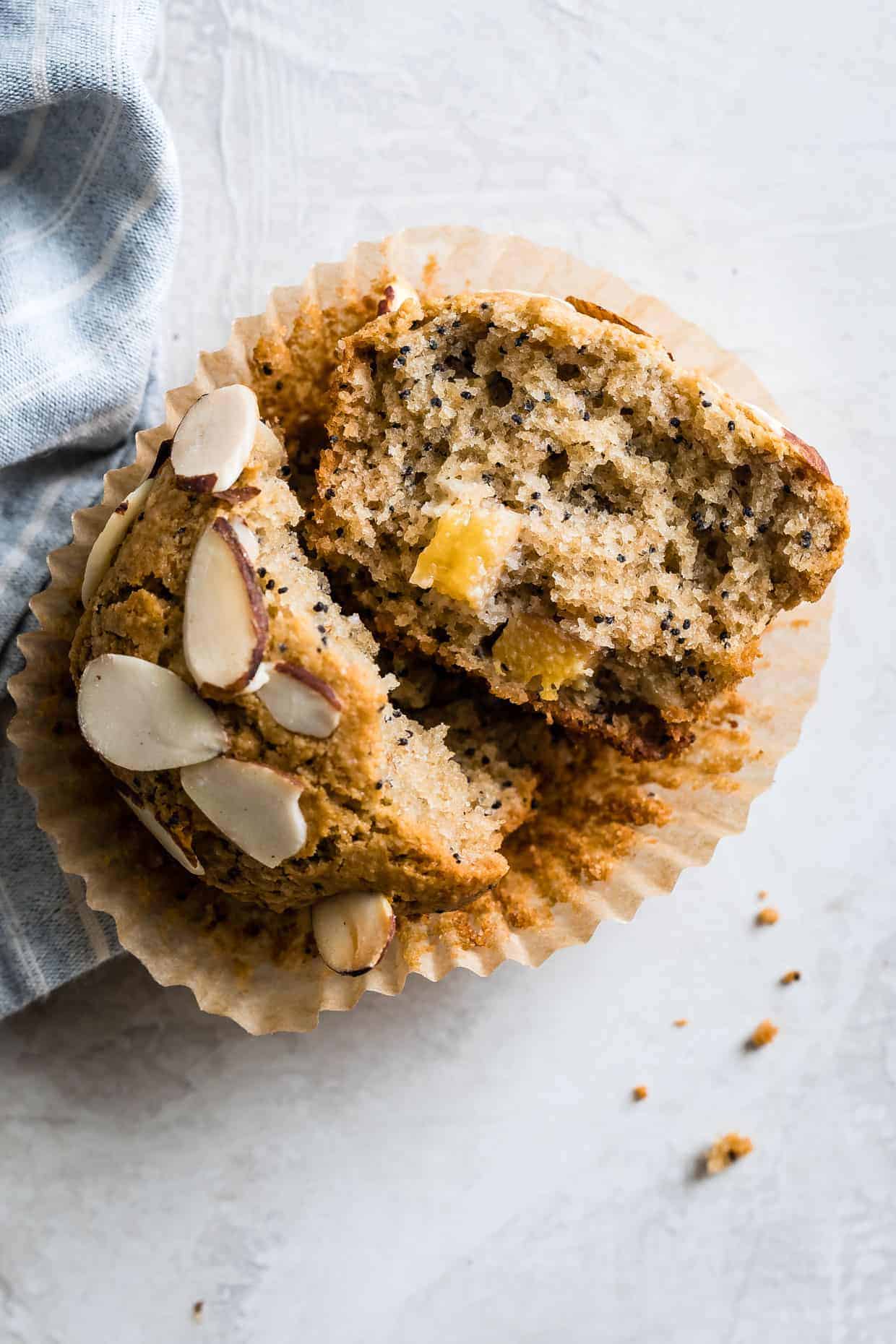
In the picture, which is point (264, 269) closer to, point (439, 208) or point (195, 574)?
point (439, 208)

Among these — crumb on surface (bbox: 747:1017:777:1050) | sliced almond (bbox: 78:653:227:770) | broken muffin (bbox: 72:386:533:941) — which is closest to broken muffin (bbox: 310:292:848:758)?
broken muffin (bbox: 72:386:533:941)

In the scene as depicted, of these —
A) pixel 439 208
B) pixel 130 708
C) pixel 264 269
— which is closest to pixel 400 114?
pixel 439 208

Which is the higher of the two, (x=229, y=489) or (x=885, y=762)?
(x=229, y=489)

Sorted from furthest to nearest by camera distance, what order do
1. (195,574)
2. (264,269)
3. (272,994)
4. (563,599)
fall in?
(264,269)
(272,994)
(563,599)
(195,574)

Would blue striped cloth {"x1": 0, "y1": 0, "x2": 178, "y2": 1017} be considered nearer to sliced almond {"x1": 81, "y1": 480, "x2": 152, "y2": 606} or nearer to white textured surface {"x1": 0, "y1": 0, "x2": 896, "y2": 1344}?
white textured surface {"x1": 0, "y1": 0, "x2": 896, "y2": 1344}

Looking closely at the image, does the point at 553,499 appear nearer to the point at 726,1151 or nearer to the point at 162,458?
the point at 162,458

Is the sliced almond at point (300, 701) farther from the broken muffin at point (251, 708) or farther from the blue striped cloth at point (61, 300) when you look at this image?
the blue striped cloth at point (61, 300)

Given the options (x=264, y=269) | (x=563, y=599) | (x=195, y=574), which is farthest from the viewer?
(x=264, y=269)

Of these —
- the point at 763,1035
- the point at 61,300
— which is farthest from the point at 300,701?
the point at 763,1035
